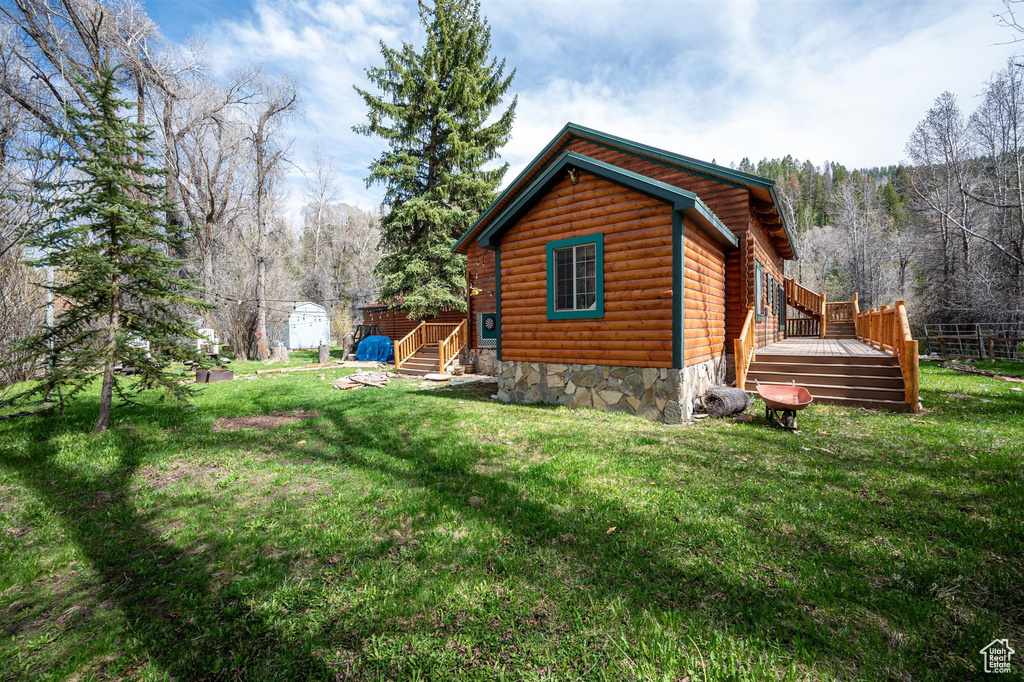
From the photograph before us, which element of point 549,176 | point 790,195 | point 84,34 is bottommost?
point 549,176

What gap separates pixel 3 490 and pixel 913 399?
1341 cm

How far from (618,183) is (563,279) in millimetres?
2192

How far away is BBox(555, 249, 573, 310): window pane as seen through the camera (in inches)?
323

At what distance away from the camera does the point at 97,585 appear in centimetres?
273

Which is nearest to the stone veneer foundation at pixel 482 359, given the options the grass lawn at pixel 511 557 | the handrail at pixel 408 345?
the handrail at pixel 408 345

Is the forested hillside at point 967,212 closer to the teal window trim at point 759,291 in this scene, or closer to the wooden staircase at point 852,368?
the teal window trim at point 759,291

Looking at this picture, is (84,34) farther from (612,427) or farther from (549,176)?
(612,427)

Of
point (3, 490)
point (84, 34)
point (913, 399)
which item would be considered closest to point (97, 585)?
point (3, 490)

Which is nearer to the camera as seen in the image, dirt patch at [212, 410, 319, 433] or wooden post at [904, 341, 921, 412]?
dirt patch at [212, 410, 319, 433]

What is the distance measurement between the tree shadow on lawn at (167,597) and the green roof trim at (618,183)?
7.31 m

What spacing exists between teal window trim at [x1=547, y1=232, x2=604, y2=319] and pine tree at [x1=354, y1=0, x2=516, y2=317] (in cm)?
985

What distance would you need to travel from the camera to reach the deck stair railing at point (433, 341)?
1445 cm

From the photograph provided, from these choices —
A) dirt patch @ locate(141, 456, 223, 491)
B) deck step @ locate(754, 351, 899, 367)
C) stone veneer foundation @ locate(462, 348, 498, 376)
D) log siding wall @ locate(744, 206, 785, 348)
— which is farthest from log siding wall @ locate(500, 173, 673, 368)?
A: dirt patch @ locate(141, 456, 223, 491)

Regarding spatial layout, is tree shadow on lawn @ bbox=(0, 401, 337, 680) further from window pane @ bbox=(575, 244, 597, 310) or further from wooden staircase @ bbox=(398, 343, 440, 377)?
wooden staircase @ bbox=(398, 343, 440, 377)
